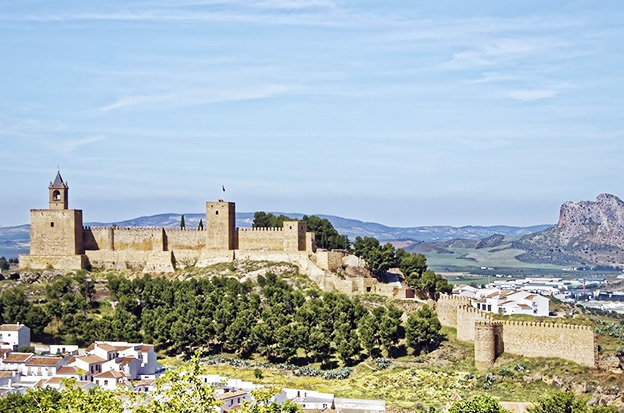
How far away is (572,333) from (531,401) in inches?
202

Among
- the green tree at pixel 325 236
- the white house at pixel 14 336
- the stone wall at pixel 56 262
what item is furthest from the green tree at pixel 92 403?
the green tree at pixel 325 236

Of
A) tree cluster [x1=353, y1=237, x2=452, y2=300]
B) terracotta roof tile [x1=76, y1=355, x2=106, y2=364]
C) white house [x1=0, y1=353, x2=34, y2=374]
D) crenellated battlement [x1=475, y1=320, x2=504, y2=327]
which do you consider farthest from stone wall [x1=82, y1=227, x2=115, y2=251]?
crenellated battlement [x1=475, y1=320, x2=504, y2=327]

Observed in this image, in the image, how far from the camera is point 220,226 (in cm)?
5825

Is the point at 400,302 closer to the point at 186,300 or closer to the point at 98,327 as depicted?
the point at 186,300

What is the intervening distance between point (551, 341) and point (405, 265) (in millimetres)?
16177

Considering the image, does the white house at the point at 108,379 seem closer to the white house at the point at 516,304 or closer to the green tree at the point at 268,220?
the white house at the point at 516,304

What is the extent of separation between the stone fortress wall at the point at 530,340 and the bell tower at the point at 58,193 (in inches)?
1146

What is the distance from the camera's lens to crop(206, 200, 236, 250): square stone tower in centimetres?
5806

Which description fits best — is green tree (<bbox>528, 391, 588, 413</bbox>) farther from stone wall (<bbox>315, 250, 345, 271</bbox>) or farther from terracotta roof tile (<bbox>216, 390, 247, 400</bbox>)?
stone wall (<bbox>315, 250, 345, 271</bbox>)

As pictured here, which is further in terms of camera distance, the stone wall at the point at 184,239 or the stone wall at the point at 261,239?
the stone wall at the point at 184,239

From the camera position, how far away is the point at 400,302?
50844mm

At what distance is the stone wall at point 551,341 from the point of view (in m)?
41.0

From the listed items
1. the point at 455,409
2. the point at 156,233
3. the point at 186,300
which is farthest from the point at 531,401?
the point at 156,233

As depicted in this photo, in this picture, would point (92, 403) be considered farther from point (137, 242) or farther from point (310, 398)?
point (137, 242)
